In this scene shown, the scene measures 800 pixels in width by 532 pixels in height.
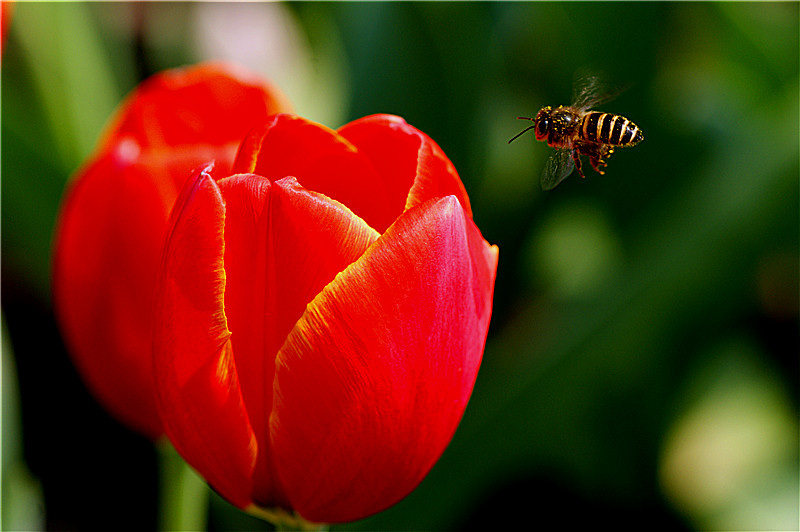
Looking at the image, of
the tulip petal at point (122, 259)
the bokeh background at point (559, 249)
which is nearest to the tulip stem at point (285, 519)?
the tulip petal at point (122, 259)

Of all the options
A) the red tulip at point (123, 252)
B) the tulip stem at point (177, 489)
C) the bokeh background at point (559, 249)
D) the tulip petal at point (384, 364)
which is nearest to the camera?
the tulip petal at point (384, 364)

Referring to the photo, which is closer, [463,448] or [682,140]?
[463,448]

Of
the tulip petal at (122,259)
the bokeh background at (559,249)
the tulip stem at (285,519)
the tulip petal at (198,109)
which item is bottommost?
the bokeh background at (559,249)

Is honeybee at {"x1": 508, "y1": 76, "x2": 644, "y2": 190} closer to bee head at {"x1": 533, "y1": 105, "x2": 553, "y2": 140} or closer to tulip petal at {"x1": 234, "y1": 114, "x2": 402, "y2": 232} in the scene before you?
bee head at {"x1": 533, "y1": 105, "x2": 553, "y2": 140}

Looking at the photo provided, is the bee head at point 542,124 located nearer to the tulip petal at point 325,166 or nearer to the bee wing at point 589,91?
the bee wing at point 589,91

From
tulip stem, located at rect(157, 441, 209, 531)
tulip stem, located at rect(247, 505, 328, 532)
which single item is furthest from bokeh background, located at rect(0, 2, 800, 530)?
tulip stem, located at rect(247, 505, 328, 532)

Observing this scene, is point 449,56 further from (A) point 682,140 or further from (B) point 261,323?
(B) point 261,323

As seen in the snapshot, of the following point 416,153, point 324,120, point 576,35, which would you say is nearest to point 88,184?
point 416,153
